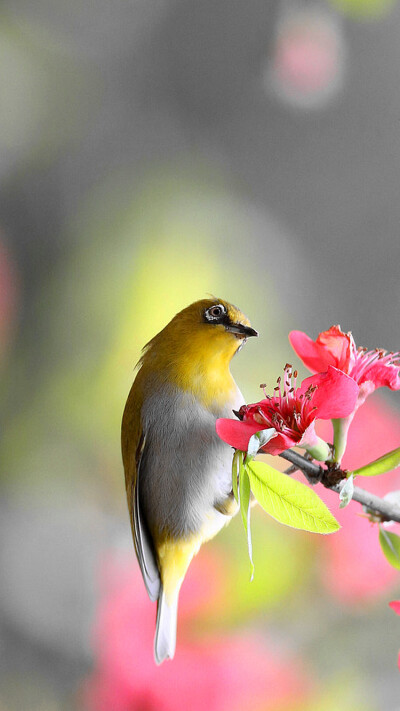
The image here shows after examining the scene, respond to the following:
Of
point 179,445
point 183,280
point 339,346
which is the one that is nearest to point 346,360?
point 339,346

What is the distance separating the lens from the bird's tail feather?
34 centimetres

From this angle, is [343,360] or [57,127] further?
[57,127]

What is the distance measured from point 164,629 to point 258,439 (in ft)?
0.64

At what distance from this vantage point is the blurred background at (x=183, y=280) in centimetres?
65

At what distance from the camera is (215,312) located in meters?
0.29

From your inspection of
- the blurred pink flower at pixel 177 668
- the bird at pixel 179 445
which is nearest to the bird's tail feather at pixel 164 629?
the bird at pixel 179 445

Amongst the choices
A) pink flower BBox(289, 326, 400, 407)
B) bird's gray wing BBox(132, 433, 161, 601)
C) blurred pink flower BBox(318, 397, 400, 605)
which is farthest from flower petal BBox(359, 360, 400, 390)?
blurred pink flower BBox(318, 397, 400, 605)

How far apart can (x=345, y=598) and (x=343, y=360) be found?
495 mm

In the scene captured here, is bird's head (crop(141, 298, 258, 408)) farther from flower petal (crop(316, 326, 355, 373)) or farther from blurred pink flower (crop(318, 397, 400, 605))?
blurred pink flower (crop(318, 397, 400, 605))

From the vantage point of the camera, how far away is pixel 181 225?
72 centimetres

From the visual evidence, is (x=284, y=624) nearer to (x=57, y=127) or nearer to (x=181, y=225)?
(x=181, y=225)

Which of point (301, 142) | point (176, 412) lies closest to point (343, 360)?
point (176, 412)

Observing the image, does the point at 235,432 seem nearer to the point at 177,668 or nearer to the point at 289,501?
the point at 289,501

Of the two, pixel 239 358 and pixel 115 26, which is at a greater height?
pixel 115 26
